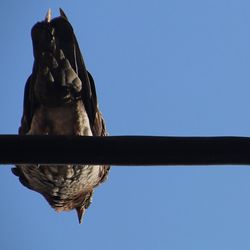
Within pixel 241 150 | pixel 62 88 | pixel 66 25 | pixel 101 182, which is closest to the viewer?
pixel 241 150

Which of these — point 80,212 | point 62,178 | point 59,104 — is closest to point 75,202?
point 80,212

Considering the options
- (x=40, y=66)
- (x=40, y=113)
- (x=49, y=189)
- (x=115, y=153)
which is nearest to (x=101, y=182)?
(x=49, y=189)

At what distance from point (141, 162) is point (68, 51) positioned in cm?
314

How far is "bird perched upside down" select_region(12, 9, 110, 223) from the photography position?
5.33 m

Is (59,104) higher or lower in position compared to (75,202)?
higher

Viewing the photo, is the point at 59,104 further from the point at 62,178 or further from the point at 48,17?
the point at 48,17

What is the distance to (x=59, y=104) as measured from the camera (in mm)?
5758

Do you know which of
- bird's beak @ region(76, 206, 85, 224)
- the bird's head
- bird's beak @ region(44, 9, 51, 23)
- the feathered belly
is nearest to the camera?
bird's beak @ region(44, 9, 51, 23)

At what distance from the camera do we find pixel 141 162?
2475mm

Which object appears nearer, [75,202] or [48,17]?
[48,17]

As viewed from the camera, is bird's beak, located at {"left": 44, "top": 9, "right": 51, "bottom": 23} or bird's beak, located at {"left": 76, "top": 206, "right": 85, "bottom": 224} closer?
bird's beak, located at {"left": 44, "top": 9, "right": 51, "bottom": 23}

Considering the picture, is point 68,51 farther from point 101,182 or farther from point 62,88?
point 101,182

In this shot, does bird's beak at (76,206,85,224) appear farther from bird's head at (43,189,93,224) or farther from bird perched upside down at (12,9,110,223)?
bird perched upside down at (12,9,110,223)

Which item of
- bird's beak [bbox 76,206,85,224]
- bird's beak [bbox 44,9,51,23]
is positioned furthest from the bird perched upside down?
bird's beak [bbox 76,206,85,224]
